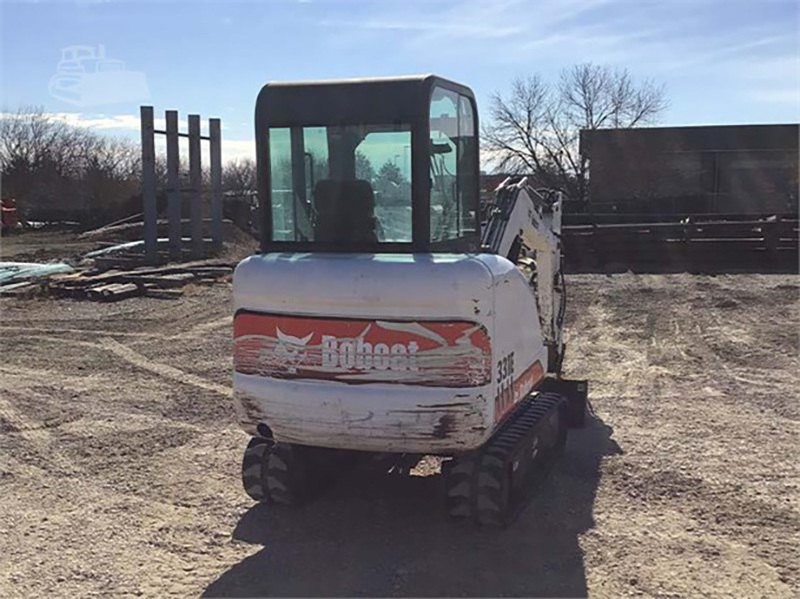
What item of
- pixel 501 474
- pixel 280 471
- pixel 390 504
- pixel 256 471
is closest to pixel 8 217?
pixel 256 471

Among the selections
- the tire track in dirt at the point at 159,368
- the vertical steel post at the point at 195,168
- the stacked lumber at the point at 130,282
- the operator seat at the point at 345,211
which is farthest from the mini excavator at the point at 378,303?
the vertical steel post at the point at 195,168

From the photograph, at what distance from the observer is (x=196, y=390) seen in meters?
8.59

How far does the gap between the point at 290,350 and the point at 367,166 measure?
45.6 inches

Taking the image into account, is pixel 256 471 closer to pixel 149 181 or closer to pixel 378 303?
pixel 378 303

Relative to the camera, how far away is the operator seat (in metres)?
4.89

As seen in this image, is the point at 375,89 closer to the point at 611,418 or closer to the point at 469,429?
the point at 469,429

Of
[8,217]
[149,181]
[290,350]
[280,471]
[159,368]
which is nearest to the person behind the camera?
→ [290,350]

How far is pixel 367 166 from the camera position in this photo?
489 cm

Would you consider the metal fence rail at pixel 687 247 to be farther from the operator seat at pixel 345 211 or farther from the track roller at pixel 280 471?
the operator seat at pixel 345 211

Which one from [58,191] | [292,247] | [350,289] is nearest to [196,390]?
[292,247]

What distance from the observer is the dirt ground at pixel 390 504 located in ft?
14.7

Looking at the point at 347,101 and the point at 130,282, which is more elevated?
the point at 347,101

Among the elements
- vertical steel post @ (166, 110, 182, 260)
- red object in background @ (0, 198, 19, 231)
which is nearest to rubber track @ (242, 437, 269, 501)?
vertical steel post @ (166, 110, 182, 260)

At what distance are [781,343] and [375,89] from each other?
7834 mm
